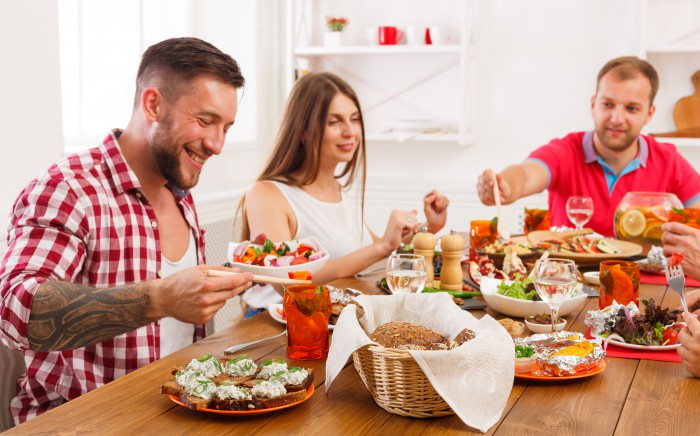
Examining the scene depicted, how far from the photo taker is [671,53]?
14.2 feet

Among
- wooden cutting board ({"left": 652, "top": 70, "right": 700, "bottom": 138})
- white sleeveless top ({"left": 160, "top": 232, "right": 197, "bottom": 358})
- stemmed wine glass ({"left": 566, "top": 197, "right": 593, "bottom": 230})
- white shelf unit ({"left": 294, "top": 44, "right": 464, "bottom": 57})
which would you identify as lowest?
white sleeveless top ({"left": 160, "top": 232, "right": 197, "bottom": 358})

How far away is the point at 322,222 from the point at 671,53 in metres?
2.57

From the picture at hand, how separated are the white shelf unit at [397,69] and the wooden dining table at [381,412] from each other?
127 inches

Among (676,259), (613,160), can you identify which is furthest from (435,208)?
(613,160)

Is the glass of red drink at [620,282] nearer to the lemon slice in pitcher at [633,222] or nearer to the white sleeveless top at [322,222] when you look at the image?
the lemon slice in pitcher at [633,222]

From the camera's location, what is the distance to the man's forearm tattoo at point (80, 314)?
1.51 m

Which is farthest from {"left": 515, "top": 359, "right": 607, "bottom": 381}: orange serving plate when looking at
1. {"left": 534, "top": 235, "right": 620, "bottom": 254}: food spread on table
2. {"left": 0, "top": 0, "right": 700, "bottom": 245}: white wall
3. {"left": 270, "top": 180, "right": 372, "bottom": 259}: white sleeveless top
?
{"left": 0, "top": 0, "right": 700, "bottom": 245}: white wall

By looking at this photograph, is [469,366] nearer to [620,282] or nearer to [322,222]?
[620,282]

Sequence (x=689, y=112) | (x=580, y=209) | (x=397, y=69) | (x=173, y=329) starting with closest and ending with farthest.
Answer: (x=173, y=329) → (x=580, y=209) → (x=689, y=112) → (x=397, y=69)

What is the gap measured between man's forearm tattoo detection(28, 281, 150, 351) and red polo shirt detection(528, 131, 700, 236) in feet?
7.41

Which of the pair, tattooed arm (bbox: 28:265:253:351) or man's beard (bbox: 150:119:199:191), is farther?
man's beard (bbox: 150:119:199:191)

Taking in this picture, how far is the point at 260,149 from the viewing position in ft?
16.1

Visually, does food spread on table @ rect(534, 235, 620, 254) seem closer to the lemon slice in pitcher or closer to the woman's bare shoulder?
the lemon slice in pitcher

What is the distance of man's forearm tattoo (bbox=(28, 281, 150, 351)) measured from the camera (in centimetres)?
151
